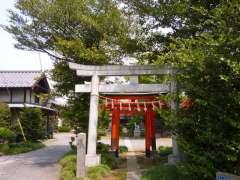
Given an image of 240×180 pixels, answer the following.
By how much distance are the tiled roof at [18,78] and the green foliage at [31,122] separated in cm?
351

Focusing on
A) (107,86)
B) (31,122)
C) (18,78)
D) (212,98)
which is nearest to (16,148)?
(31,122)

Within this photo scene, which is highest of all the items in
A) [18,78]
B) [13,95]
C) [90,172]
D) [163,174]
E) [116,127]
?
[18,78]

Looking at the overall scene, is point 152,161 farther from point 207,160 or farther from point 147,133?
point 207,160

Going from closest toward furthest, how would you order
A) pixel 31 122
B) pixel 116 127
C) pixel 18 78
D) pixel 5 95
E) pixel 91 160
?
pixel 91 160 → pixel 116 127 → pixel 31 122 → pixel 5 95 → pixel 18 78

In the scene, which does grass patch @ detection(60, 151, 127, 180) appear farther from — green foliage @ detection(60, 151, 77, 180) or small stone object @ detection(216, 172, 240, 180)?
small stone object @ detection(216, 172, 240, 180)

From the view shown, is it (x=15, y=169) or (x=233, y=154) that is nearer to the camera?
(x=233, y=154)

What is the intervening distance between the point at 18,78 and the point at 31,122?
634 cm

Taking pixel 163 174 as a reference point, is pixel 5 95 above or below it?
above

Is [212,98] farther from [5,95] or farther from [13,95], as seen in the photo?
[5,95]

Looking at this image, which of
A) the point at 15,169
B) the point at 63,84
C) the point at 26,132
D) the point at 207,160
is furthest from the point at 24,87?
the point at 207,160

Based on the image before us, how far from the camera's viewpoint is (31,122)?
29.8 meters

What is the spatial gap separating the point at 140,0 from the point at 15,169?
8.67m

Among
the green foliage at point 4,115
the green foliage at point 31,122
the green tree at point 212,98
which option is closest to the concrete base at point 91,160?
the green tree at point 212,98

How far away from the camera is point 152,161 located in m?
16.3
